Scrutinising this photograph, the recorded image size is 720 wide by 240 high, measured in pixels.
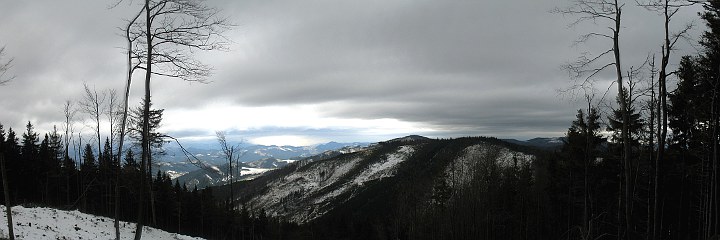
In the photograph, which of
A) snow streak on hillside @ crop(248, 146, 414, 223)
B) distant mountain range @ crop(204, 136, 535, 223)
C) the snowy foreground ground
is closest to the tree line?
the snowy foreground ground

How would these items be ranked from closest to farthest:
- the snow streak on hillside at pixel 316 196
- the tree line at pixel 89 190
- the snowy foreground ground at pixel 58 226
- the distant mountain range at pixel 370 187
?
1. the snowy foreground ground at pixel 58 226
2. the tree line at pixel 89 190
3. the distant mountain range at pixel 370 187
4. the snow streak on hillside at pixel 316 196

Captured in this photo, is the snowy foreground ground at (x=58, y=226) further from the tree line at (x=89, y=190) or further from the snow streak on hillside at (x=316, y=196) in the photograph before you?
the snow streak on hillside at (x=316, y=196)

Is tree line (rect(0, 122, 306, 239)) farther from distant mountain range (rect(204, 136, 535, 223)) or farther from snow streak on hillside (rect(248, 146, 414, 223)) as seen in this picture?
snow streak on hillside (rect(248, 146, 414, 223))

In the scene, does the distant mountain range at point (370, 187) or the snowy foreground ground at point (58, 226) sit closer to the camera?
the snowy foreground ground at point (58, 226)

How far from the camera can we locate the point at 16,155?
47312 millimetres

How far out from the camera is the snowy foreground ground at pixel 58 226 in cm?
1779

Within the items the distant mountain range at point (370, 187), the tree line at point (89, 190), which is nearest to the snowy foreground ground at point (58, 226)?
the tree line at point (89, 190)

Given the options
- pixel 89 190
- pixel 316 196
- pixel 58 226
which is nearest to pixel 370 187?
pixel 316 196

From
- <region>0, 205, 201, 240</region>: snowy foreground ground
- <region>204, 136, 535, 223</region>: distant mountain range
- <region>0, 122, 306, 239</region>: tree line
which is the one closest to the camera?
<region>0, 205, 201, 240</region>: snowy foreground ground

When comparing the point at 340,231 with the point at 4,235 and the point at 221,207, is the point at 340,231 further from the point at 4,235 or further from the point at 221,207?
the point at 4,235

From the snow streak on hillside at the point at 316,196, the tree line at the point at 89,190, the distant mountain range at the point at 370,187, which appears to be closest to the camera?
the tree line at the point at 89,190

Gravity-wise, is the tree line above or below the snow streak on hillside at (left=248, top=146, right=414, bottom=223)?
above

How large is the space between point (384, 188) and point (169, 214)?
3710 inches

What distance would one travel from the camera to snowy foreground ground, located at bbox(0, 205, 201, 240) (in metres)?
17.8
